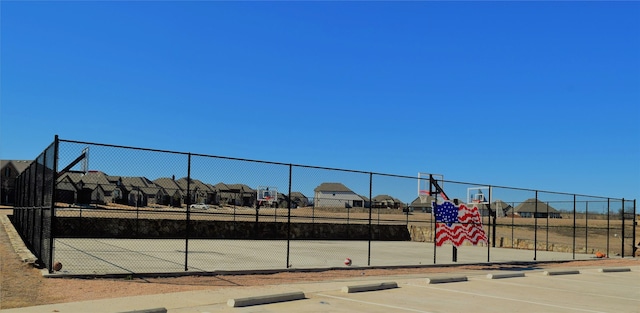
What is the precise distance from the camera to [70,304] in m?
8.69

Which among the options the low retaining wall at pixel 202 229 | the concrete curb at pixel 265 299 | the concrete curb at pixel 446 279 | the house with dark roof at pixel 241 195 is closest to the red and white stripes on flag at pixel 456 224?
the concrete curb at pixel 446 279

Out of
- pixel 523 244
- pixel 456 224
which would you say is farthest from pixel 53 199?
pixel 523 244

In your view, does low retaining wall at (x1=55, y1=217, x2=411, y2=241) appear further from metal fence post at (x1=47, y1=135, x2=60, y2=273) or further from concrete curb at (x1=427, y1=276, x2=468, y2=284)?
concrete curb at (x1=427, y1=276, x2=468, y2=284)

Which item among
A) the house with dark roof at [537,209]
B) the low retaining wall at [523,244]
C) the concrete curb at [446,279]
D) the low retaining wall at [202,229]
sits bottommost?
the low retaining wall at [523,244]

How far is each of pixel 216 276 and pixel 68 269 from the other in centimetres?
344

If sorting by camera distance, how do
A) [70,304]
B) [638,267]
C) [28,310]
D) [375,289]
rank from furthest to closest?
[638,267] → [375,289] → [70,304] → [28,310]

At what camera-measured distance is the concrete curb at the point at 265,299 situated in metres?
9.26

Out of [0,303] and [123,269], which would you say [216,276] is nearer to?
[123,269]

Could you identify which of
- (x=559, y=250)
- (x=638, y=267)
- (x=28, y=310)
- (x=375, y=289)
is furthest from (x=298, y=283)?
(x=559, y=250)

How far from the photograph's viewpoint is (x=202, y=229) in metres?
31.1

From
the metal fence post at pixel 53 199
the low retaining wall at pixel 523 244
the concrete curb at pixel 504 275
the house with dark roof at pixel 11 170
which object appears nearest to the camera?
the metal fence post at pixel 53 199

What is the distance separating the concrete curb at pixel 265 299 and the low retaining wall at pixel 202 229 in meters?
16.4

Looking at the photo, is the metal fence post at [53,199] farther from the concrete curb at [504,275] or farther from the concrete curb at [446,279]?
the concrete curb at [504,275]

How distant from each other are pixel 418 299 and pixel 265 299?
10.4 feet
